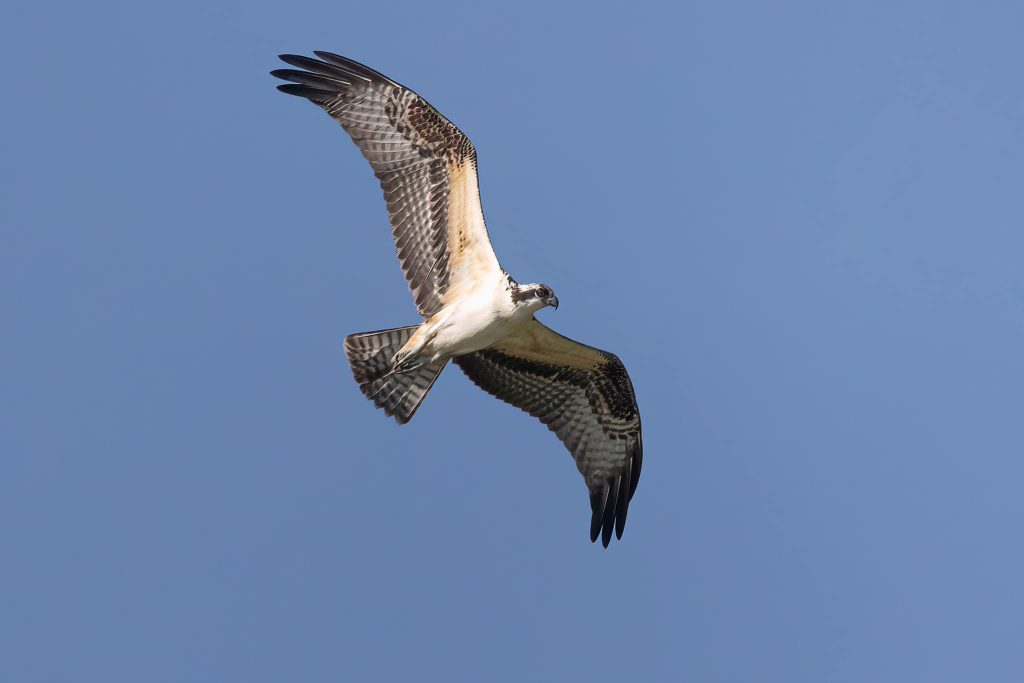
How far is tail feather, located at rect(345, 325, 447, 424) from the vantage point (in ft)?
43.8

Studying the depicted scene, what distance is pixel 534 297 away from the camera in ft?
41.7

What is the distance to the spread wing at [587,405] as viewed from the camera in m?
14.0

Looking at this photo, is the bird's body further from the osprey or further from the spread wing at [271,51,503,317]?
the spread wing at [271,51,503,317]

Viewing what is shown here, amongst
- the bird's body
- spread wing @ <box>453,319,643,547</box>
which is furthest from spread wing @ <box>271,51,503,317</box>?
spread wing @ <box>453,319,643,547</box>

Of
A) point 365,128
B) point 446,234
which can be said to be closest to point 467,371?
point 446,234

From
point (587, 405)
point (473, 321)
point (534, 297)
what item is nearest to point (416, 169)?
point (473, 321)

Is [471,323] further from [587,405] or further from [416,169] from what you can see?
[587,405]

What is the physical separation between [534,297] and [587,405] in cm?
185

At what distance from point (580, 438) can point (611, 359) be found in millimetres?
878

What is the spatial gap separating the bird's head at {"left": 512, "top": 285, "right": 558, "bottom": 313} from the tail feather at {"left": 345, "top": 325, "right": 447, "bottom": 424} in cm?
110

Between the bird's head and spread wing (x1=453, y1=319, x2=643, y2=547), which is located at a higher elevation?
the bird's head

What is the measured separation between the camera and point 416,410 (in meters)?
13.5

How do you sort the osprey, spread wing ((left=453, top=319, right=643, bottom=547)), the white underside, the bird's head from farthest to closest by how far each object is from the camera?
1. spread wing ((left=453, top=319, right=643, bottom=547))
2. the osprey
3. the white underside
4. the bird's head

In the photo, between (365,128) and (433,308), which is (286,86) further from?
(433,308)
